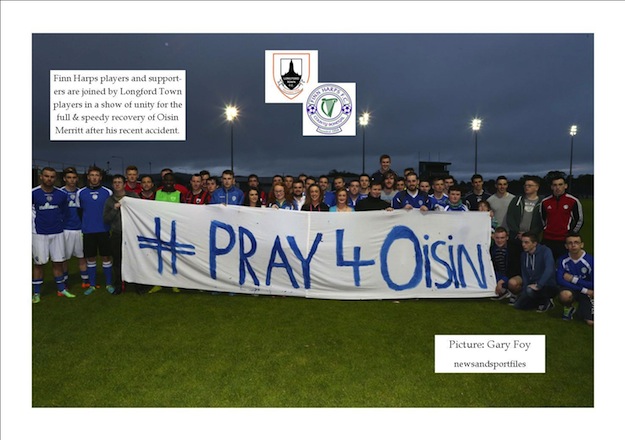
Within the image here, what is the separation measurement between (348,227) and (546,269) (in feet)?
8.04

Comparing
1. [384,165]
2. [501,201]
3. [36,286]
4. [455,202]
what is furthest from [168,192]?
[501,201]

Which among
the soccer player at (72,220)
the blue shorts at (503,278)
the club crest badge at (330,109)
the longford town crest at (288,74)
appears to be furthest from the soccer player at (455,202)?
the soccer player at (72,220)

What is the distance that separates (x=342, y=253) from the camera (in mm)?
5285

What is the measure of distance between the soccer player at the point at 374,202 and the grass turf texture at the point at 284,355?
128cm

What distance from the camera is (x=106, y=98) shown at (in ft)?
12.9

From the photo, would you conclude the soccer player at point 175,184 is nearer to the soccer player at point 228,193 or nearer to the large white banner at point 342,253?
the soccer player at point 228,193

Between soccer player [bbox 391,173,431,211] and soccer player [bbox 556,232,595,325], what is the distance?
5.65ft

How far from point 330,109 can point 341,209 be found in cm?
156

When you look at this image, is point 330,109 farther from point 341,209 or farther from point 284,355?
point 284,355

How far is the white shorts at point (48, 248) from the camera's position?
5.21m

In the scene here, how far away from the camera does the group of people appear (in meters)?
4.96

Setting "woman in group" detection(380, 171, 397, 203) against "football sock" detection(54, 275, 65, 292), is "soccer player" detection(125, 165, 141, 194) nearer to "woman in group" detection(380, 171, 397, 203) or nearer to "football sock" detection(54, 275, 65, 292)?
"football sock" detection(54, 275, 65, 292)

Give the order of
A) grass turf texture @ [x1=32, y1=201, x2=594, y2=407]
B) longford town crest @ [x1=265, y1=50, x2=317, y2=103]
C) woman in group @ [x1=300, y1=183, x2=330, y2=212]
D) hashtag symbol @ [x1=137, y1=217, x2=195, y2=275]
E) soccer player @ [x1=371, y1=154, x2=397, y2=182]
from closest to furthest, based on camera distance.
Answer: grass turf texture @ [x1=32, y1=201, x2=594, y2=407]
longford town crest @ [x1=265, y1=50, x2=317, y2=103]
woman in group @ [x1=300, y1=183, x2=330, y2=212]
hashtag symbol @ [x1=137, y1=217, x2=195, y2=275]
soccer player @ [x1=371, y1=154, x2=397, y2=182]

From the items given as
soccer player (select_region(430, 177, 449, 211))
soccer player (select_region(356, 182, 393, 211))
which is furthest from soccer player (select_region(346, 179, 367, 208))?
soccer player (select_region(430, 177, 449, 211))
